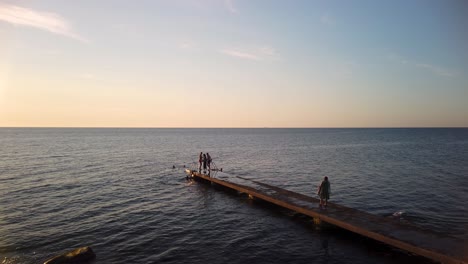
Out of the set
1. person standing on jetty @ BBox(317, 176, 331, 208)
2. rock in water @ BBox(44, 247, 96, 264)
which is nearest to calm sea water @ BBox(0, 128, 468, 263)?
rock in water @ BBox(44, 247, 96, 264)

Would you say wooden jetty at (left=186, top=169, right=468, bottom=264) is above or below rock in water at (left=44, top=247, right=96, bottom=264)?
above

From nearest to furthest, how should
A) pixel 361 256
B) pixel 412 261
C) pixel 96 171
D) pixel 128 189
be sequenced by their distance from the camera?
pixel 412 261
pixel 361 256
pixel 128 189
pixel 96 171

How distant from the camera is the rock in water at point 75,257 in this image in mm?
12954

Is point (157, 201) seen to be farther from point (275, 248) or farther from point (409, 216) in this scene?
point (409, 216)

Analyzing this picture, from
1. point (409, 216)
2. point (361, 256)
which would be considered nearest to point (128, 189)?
point (361, 256)

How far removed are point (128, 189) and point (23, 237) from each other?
12878 mm

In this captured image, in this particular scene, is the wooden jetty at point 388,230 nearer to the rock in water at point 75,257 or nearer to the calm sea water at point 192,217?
the calm sea water at point 192,217

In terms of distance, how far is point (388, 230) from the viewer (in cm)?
1521

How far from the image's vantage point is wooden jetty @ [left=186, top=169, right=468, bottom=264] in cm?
1266

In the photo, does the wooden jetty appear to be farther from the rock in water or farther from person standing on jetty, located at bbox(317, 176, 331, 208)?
the rock in water

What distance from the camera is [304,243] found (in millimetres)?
15961

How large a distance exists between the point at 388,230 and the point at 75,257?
15.2 metres

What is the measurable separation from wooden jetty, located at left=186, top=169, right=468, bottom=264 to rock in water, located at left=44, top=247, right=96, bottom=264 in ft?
41.2

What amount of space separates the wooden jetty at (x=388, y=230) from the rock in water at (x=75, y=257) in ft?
41.2
